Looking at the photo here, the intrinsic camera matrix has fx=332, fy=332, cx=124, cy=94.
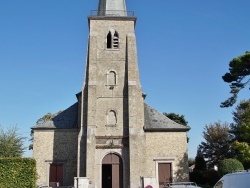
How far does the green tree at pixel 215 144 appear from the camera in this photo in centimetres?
4119

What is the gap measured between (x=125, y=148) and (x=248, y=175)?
21375 millimetres

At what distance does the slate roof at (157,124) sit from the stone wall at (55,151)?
7.01m

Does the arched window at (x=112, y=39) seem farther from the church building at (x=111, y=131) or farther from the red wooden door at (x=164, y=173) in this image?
the red wooden door at (x=164, y=173)

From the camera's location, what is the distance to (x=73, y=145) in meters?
31.5

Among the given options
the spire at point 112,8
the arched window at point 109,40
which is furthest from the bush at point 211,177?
the spire at point 112,8

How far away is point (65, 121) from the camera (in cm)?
3241

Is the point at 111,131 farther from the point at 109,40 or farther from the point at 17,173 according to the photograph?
the point at 17,173

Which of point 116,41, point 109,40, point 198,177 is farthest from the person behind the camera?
point 198,177

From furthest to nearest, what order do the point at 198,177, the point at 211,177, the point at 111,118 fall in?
1. the point at 198,177
2. the point at 211,177
3. the point at 111,118

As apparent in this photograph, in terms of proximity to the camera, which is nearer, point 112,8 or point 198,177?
point 112,8

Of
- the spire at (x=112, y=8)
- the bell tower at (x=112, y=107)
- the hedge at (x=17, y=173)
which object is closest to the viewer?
the hedge at (x=17, y=173)

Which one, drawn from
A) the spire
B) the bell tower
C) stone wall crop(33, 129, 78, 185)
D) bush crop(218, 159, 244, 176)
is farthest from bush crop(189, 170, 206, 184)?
the spire

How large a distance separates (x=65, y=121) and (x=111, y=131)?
17.8 feet

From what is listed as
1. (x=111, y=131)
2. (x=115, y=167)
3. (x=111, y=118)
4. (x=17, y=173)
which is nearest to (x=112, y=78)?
(x=111, y=118)
